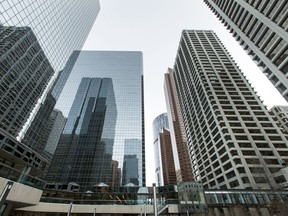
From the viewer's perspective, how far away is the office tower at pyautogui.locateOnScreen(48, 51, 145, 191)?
265ft

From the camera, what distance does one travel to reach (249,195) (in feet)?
122

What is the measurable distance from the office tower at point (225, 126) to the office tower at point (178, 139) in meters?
48.1

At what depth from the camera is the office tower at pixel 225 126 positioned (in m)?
53.6

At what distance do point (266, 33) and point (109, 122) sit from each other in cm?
8123

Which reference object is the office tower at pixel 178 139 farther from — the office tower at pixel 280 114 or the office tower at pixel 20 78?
the office tower at pixel 20 78

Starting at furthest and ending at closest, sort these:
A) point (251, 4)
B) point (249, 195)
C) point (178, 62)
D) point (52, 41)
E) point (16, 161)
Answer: point (178, 62) → point (52, 41) → point (251, 4) → point (249, 195) → point (16, 161)

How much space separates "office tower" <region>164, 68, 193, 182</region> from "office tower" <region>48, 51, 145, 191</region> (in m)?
57.3

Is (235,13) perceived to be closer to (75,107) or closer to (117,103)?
(117,103)

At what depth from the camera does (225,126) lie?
212ft

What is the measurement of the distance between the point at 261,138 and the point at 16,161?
7280 centimetres

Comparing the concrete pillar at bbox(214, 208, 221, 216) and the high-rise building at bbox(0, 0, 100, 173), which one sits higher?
the high-rise building at bbox(0, 0, 100, 173)

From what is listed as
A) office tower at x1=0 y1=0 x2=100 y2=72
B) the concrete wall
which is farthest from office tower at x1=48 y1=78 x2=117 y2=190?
the concrete wall

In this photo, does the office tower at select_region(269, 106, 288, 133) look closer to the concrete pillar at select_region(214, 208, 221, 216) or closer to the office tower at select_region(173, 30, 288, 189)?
the office tower at select_region(173, 30, 288, 189)

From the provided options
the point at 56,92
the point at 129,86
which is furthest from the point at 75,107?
the point at 129,86
